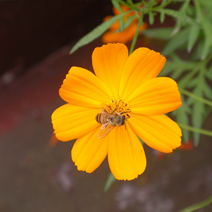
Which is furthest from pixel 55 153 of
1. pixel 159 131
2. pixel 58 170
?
pixel 159 131

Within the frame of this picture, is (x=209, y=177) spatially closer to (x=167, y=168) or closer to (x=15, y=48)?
(x=167, y=168)

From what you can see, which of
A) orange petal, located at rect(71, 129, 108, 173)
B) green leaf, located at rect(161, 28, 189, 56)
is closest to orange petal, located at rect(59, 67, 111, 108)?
orange petal, located at rect(71, 129, 108, 173)

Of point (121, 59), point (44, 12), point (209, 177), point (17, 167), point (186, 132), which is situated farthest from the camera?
point (17, 167)

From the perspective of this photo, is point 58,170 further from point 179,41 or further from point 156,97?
point 156,97

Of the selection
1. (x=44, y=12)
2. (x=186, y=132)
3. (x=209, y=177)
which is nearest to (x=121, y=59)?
(x=186, y=132)

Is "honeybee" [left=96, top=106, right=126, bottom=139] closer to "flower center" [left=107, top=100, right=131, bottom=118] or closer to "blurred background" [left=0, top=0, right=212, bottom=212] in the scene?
"flower center" [left=107, top=100, right=131, bottom=118]

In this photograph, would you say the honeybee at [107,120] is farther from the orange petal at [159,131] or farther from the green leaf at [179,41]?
the green leaf at [179,41]

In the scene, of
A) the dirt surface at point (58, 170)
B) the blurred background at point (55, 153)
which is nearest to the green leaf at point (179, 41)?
the blurred background at point (55, 153)
